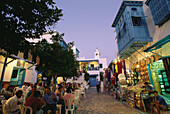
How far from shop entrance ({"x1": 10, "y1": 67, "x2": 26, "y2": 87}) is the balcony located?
15851mm

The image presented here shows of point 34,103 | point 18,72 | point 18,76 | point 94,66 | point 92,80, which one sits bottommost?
point 92,80

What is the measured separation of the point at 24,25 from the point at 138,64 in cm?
998

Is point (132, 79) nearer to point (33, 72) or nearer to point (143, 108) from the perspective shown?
point (143, 108)

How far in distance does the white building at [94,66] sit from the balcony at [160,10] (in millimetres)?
23520

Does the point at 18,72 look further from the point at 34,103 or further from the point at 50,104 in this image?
the point at 34,103

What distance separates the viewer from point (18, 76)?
12250 millimetres

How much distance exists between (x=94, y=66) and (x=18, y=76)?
81.9 feet

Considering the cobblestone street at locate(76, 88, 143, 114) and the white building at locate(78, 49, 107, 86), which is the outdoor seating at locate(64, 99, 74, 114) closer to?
the cobblestone street at locate(76, 88, 143, 114)

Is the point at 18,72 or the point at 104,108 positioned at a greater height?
the point at 18,72

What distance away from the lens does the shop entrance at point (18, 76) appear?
37.7ft

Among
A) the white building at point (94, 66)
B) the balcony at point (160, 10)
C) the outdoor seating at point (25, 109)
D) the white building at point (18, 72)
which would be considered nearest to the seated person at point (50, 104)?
the outdoor seating at point (25, 109)

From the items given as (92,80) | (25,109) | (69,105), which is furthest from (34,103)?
(92,80)

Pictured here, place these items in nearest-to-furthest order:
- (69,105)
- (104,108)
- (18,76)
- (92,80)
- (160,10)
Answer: (69,105) < (104,108) < (160,10) < (18,76) < (92,80)

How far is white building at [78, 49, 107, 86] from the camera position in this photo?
96.3 ft
